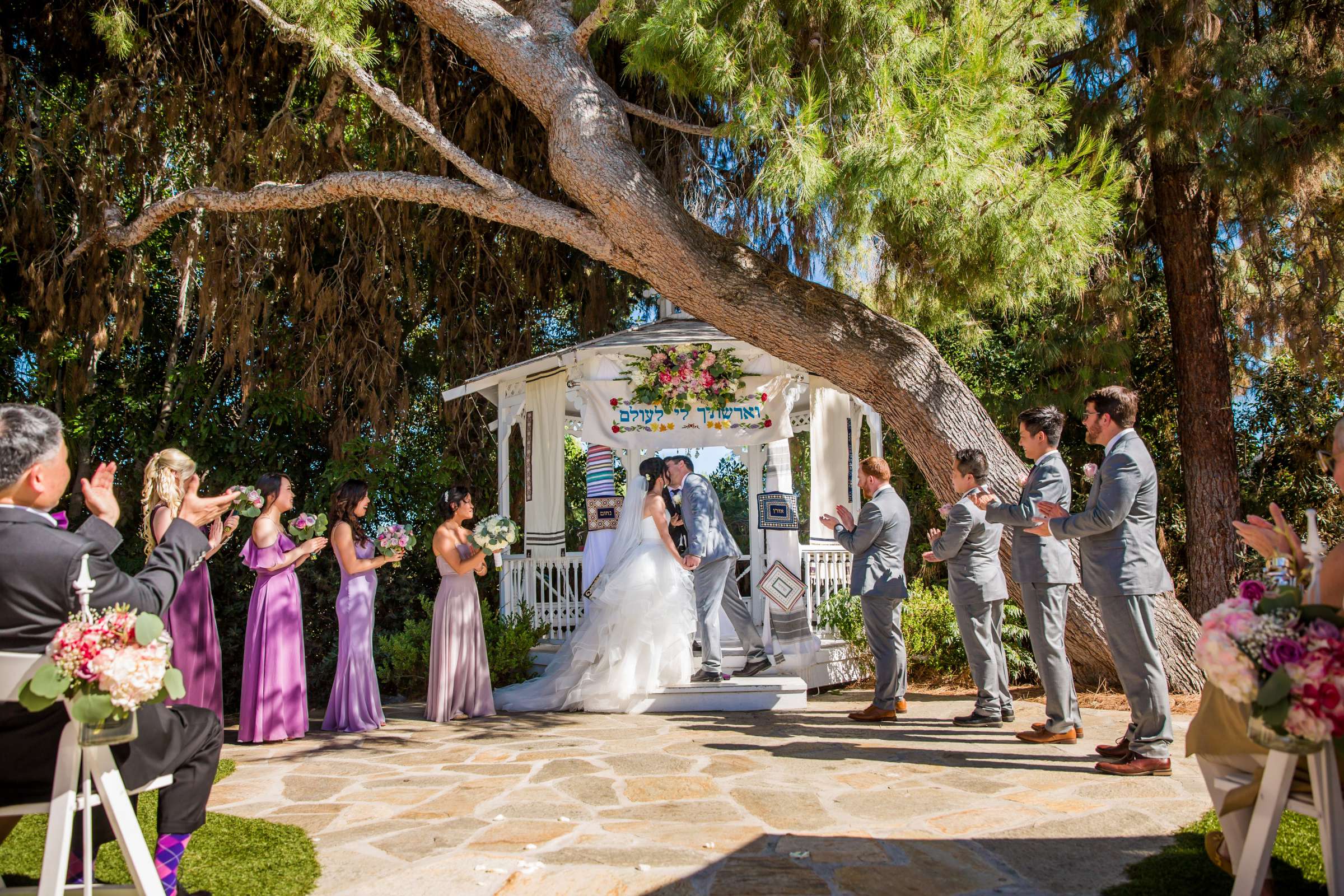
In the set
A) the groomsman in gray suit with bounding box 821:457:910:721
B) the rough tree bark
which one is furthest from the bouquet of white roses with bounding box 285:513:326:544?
the rough tree bark

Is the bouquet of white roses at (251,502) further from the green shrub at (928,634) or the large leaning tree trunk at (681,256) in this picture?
the green shrub at (928,634)

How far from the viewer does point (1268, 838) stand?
2936 mm

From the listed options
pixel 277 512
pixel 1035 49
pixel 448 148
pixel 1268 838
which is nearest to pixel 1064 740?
pixel 1268 838

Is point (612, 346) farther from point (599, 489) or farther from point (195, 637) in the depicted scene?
point (195, 637)

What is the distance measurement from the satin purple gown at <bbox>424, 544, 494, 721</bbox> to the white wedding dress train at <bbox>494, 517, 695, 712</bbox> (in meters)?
0.39

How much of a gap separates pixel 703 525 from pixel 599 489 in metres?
2.46

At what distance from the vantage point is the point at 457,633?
763 centimetres

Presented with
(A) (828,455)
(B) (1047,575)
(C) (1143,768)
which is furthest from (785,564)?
(C) (1143,768)

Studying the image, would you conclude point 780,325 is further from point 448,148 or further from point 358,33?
point 358,33

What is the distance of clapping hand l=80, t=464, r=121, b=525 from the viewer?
3498 mm

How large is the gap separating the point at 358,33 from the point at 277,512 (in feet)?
17.0

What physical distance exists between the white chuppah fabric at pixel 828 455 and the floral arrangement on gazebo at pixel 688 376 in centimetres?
94

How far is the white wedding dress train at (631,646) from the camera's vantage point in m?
7.95

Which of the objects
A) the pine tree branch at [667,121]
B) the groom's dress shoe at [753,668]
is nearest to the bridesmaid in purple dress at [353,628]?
the groom's dress shoe at [753,668]
